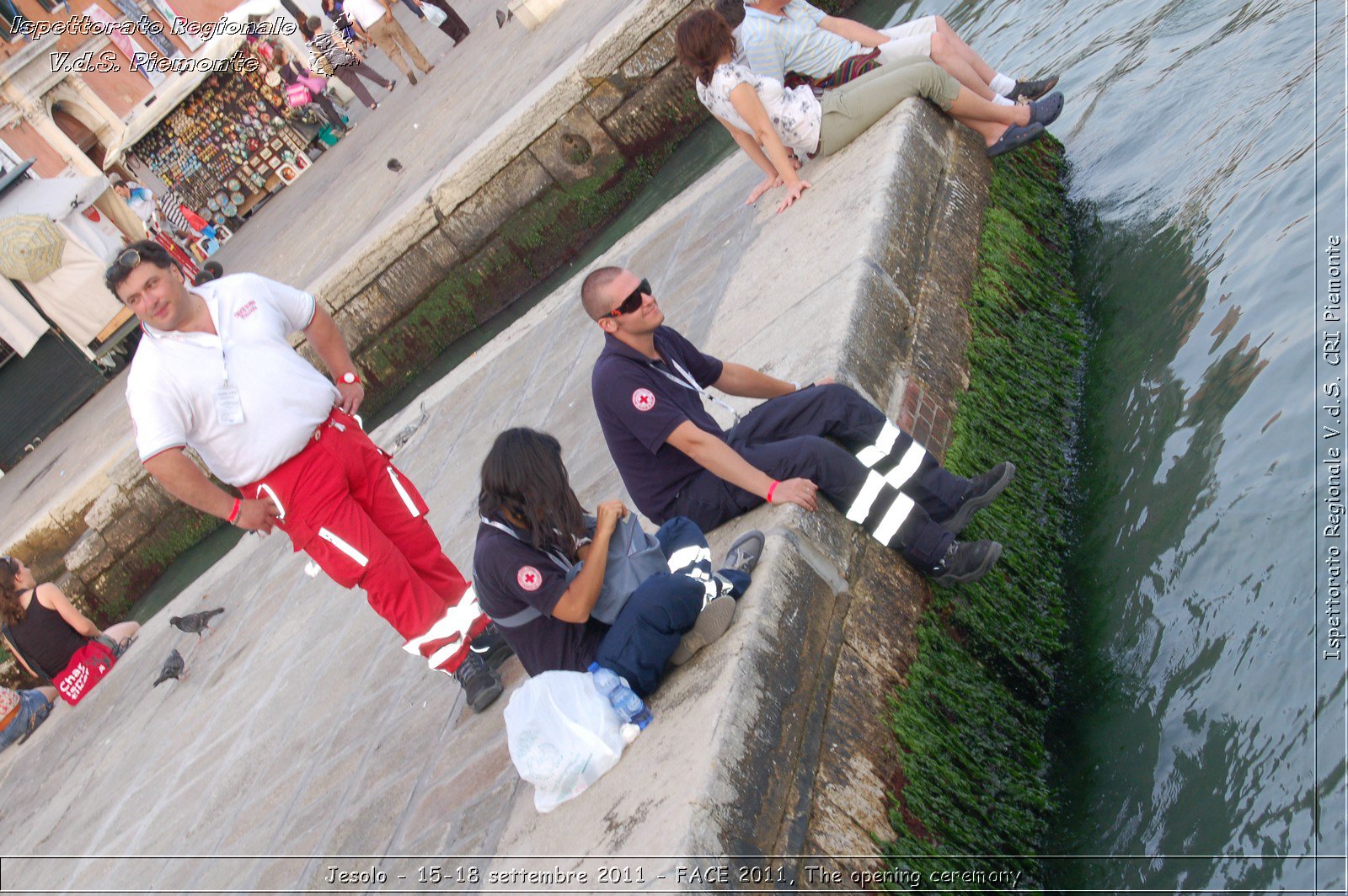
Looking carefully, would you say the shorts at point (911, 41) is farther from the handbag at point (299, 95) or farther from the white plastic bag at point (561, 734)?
the handbag at point (299, 95)

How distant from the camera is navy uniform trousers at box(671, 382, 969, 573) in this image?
396 centimetres

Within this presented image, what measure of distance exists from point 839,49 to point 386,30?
458 inches

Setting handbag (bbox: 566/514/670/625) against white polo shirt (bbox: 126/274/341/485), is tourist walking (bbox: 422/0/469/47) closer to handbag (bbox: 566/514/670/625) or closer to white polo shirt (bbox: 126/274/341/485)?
white polo shirt (bbox: 126/274/341/485)

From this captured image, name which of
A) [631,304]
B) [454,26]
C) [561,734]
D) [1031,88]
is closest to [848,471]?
[631,304]

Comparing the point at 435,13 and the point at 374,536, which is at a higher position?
the point at 435,13

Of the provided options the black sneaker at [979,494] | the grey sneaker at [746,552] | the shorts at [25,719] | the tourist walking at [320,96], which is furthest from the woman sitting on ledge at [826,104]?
the tourist walking at [320,96]

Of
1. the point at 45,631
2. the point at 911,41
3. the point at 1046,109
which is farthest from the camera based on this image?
the point at 45,631

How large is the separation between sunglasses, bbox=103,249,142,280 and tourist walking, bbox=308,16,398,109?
14740mm

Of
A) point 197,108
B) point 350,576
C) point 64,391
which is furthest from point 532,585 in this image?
point 197,108

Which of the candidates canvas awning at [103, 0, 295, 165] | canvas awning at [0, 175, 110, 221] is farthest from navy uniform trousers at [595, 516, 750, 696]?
canvas awning at [103, 0, 295, 165]

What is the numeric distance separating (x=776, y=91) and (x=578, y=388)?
185 centimetres

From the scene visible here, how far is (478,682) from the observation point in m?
4.55

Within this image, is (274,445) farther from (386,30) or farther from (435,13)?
(435,13)

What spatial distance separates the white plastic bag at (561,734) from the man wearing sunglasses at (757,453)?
93 cm
